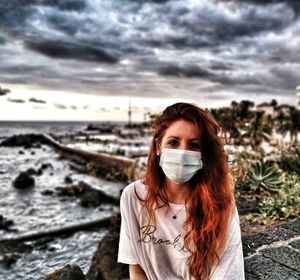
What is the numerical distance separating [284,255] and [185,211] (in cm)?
142

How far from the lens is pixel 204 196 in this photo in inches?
72.2

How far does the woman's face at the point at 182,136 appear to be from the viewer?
1783 mm

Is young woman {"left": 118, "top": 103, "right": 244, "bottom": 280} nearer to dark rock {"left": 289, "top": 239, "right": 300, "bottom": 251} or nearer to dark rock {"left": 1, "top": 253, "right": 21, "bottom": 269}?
dark rock {"left": 289, "top": 239, "right": 300, "bottom": 251}

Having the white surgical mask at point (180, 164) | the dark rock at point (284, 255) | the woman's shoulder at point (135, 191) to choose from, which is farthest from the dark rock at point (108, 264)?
the white surgical mask at point (180, 164)

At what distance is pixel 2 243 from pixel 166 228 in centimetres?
641

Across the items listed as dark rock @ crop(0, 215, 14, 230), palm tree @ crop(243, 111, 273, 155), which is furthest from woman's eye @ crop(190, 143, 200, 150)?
palm tree @ crop(243, 111, 273, 155)

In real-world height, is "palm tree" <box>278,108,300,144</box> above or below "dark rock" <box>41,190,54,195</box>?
above

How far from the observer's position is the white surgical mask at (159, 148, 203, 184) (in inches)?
70.4

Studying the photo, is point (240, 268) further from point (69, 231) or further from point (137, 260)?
point (69, 231)

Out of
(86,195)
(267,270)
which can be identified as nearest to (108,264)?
(267,270)

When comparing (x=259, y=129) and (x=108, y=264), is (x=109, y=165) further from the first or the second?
(x=108, y=264)

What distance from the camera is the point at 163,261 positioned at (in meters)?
1.87

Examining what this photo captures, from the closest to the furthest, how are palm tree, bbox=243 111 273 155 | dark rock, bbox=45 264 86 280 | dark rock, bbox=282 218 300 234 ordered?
dark rock, bbox=282 218 300 234 → dark rock, bbox=45 264 86 280 → palm tree, bbox=243 111 273 155

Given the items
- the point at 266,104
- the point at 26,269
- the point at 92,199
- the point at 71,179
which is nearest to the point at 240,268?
the point at 26,269
